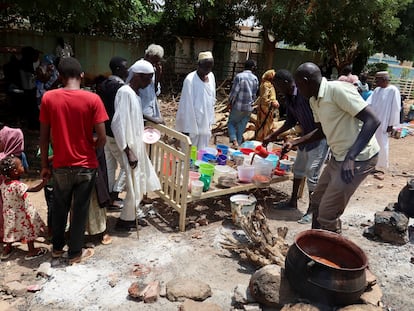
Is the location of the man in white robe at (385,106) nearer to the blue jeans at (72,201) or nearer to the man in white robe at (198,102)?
the man in white robe at (198,102)

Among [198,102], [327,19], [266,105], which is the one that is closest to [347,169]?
[198,102]

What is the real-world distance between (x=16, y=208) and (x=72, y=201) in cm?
52

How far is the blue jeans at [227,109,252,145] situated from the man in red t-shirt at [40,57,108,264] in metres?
4.81

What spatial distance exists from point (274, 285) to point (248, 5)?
38.2ft

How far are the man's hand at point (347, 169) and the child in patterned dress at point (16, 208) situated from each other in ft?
8.76

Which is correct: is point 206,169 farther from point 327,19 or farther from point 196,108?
point 327,19

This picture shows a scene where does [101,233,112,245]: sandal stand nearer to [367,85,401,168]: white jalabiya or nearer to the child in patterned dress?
the child in patterned dress

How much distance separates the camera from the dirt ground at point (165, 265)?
3127 millimetres

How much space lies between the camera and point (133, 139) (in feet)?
12.6


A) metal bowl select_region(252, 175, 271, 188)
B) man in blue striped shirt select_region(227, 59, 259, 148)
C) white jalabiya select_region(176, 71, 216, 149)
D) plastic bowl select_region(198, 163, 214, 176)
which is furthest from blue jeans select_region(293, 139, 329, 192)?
man in blue striped shirt select_region(227, 59, 259, 148)

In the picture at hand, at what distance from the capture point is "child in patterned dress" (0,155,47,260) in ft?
11.2

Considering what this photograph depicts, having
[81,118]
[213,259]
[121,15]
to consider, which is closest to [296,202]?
[213,259]

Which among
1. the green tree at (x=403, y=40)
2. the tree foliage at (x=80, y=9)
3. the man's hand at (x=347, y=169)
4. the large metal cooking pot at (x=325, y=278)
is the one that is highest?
the green tree at (x=403, y=40)

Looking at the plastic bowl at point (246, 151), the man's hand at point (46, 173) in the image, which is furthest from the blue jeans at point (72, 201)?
the plastic bowl at point (246, 151)
